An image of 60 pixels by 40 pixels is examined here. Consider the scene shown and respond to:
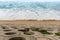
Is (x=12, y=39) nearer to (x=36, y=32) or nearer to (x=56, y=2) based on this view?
(x=36, y=32)

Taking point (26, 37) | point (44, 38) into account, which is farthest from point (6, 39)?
point (44, 38)

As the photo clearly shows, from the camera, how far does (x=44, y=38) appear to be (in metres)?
15.8

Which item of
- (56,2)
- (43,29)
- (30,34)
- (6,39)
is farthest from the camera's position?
(56,2)

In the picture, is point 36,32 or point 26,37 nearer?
point 26,37

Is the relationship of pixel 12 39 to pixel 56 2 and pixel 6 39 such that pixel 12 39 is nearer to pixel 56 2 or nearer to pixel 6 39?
pixel 6 39

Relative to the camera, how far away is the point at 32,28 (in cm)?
1861

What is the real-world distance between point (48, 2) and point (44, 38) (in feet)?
93.6

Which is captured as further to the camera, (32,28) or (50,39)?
(32,28)

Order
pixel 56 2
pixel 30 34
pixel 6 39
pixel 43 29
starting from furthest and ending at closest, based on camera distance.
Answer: pixel 56 2, pixel 43 29, pixel 30 34, pixel 6 39

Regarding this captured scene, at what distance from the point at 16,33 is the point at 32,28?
2078mm

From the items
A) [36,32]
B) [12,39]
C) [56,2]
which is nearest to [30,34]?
[36,32]

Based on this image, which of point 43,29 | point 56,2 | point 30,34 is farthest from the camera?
point 56,2

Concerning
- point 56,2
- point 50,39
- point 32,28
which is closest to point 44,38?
point 50,39

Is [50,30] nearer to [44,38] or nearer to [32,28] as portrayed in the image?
[32,28]
